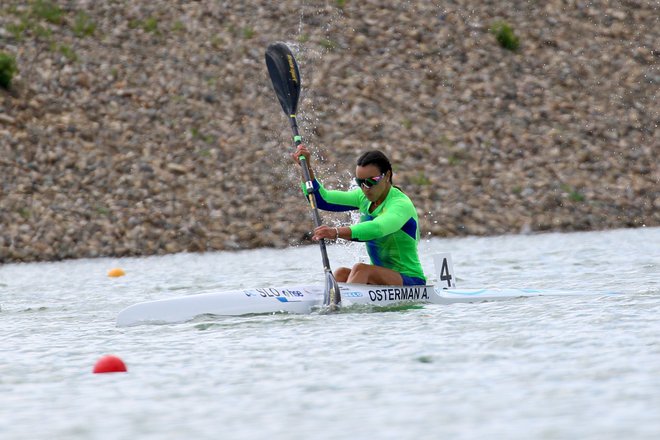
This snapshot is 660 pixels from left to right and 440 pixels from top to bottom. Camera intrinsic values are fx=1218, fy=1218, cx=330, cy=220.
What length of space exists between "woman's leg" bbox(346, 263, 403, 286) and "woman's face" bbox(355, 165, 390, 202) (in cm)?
68

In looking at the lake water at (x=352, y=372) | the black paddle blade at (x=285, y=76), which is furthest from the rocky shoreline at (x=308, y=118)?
the lake water at (x=352, y=372)

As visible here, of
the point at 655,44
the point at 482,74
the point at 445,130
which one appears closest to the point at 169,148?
the point at 445,130

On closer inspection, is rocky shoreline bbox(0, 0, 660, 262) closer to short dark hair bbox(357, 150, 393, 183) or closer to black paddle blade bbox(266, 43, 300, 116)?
black paddle blade bbox(266, 43, 300, 116)

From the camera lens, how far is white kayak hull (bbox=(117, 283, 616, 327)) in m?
11.2

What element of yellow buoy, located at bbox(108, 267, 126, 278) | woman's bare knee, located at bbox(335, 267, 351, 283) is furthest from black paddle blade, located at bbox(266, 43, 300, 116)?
yellow buoy, located at bbox(108, 267, 126, 278)

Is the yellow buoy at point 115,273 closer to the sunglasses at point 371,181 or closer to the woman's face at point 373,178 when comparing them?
the woman's face at point 373,178

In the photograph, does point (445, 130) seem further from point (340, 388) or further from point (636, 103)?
point (340, 388)

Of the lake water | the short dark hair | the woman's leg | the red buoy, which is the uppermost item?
the short dark hair

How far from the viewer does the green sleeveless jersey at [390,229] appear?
1109 centimetres

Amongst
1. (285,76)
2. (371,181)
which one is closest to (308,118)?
(285,76)

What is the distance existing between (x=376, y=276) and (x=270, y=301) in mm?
1052

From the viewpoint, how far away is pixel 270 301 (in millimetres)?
11398

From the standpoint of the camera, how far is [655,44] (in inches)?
1278

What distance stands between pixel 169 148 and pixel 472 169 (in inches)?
266
